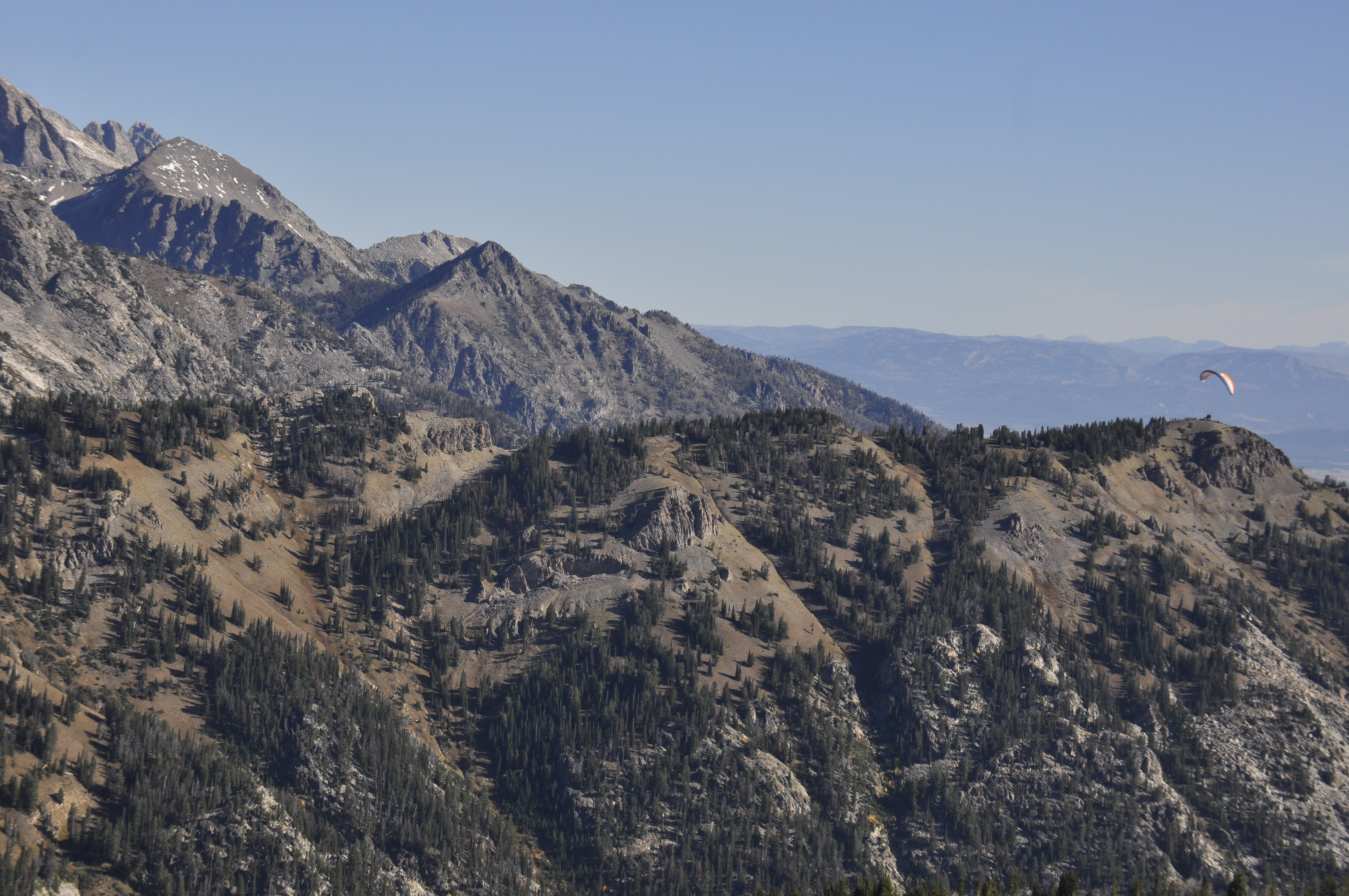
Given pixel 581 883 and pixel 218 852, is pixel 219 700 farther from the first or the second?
pixel 581 883

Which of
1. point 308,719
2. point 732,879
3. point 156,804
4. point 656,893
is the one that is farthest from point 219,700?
point 732,879

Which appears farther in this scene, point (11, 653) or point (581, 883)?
point (581, 883)

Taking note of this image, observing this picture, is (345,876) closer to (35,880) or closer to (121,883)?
(121,883)

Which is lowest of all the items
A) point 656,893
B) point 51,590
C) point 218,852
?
point 656,893

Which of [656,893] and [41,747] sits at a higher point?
[41,747]

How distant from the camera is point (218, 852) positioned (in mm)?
163000

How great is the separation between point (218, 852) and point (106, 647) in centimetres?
4771

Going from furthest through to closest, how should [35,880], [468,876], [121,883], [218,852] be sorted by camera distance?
[468,876]
[218,852]
[121,883]
[35,880]

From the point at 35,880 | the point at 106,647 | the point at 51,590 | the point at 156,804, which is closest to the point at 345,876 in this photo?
the point at 156,804

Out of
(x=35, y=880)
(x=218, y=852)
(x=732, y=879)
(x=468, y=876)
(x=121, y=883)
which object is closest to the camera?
(x=35, y=880)

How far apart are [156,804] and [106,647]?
4075 cm

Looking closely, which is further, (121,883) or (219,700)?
(219,700)

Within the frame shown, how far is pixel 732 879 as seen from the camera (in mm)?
198375

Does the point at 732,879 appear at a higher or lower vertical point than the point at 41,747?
lower
